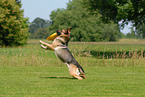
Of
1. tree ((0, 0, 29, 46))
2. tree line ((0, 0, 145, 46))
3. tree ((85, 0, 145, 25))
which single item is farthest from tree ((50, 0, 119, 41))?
tree ((85, 0, 145, 25))

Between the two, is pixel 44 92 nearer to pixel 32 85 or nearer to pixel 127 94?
pixel 32 85

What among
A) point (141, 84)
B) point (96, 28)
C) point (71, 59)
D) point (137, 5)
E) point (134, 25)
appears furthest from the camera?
point (96, 28)

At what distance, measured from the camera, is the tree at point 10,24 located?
3862 centimetres

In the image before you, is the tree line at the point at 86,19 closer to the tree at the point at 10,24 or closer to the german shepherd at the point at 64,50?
the tree at the point at 10,24

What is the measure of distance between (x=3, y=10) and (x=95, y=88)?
31.9m

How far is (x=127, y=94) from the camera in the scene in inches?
322

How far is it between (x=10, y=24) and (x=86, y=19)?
36204 millimetres

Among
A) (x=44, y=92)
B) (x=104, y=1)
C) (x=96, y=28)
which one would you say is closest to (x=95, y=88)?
(x=44, y=92)

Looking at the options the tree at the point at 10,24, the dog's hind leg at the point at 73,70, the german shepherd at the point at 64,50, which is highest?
the tree at the point at 10,24

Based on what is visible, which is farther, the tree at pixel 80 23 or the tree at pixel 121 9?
the tree at pixel 80 23

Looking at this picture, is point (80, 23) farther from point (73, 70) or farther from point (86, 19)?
point (73, 70)

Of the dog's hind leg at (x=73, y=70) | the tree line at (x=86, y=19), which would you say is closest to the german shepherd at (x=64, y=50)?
the dog's hind leg at (x=73, y=70)

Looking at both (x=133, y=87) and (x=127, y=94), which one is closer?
(x=127, y=94)

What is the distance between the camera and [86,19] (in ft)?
238
